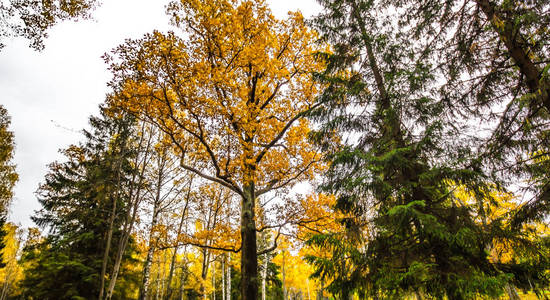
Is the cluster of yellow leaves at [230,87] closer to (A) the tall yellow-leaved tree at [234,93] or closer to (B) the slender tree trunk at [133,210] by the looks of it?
(A) the tall yellow-leaved tree at [234,93]

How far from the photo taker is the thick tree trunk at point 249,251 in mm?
5762

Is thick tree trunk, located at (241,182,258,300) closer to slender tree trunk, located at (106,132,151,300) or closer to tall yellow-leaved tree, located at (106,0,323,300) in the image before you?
tall yellow-leaved tree, located at (106,0,323,300)

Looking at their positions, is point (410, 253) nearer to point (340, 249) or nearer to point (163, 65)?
point (340, 249)

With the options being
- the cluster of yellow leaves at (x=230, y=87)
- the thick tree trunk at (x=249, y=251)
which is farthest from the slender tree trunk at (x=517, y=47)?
the thick tree trunk at (x=249, y=251)

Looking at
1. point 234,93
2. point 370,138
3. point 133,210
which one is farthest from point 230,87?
point 133,210

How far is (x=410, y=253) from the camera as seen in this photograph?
13.6 feet

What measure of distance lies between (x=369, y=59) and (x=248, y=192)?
16.6 feet

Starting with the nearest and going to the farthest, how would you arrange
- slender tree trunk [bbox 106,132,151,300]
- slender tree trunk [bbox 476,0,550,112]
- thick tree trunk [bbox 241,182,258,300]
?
slender tree trunk [bbox 476,0,550,112] < thick tree trunk [bbox 241,182,258,300] < slender tree trunk [bbox 106,132,151,300]

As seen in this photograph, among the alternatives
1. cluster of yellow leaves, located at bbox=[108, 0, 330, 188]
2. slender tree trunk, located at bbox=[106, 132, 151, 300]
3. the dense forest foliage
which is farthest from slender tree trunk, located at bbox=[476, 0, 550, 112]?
slender tree trunk, located at bbox=[106, 132, 151, 300]

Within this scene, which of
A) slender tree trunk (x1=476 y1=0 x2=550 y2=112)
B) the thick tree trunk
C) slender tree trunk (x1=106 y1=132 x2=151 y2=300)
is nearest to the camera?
slender tree trunk (x1=476 y1=0 x2=550 y2=112)

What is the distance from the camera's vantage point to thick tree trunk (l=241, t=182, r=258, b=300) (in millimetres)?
5762

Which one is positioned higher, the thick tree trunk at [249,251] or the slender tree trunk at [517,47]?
the slender tree trunk at [517,47]

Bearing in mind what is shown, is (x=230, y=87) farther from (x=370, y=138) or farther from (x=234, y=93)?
(x=370, y=138)

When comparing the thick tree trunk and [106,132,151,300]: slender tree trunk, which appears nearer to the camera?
the thick tree trunk
